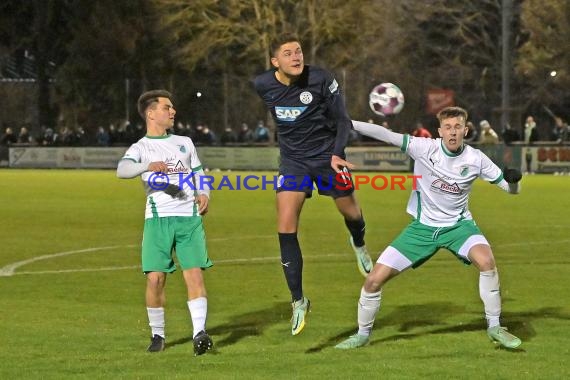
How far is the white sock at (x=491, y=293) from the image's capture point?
9609mm

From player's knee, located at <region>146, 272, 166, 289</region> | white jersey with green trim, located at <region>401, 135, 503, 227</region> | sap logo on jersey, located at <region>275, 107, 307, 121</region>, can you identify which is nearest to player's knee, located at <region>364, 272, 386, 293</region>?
white jersey with green trim, located at <region>401, 135, 503, 227</region>

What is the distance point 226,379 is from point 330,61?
5738 cm

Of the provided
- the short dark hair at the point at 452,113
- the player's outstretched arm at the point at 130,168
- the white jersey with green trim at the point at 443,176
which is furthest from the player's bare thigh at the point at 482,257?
the player's outstretched arm at the point at 130,168

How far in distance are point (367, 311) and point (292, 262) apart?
1.09 m

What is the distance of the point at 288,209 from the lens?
10.8 m

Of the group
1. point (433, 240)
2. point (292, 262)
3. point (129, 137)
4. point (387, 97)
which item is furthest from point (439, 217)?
point (129, 137)

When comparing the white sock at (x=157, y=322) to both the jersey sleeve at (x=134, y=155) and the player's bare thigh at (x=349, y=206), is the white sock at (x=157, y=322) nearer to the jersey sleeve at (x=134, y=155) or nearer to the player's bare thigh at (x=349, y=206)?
the jersey sleeve at (x=134, y=155)

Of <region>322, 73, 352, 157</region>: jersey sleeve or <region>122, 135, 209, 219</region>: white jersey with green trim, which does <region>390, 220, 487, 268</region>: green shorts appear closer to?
<region>322, 73, 352, 157</region>: jersey sleeve

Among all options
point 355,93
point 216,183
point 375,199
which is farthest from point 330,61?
point 375,199

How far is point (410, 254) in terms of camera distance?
9797 millimetres

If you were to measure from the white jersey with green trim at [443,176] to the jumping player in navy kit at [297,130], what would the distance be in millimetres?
688

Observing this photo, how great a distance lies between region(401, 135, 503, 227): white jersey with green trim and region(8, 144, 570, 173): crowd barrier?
31.6 m

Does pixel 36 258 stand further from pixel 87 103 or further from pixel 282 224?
pixel 87 103

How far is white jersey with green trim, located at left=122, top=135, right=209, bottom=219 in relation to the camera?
9.48m
